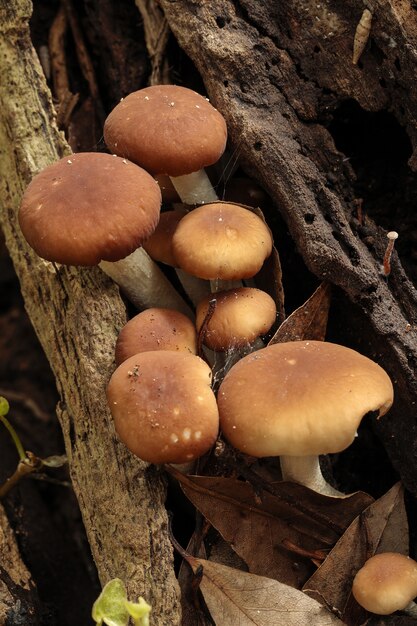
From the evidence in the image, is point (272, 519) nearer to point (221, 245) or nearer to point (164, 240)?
point (221, 245)

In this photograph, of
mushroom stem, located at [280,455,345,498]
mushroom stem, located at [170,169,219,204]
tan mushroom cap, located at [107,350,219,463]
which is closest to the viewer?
tan mushroom cap, located at [107,350,219,463]

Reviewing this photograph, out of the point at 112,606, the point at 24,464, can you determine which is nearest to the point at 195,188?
the point at 24,464

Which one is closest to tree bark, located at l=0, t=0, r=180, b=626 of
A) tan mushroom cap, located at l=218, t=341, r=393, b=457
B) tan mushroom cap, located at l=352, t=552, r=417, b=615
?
tan mushroom cap, located at l=218, t=341, r=393, b=457

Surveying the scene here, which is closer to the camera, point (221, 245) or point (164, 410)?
point (164, 410)

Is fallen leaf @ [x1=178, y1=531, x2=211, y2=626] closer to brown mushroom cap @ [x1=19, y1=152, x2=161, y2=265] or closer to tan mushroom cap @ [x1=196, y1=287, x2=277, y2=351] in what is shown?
tan mushroom cap @ [x1=196, y1=287, x2=277, y2=351]

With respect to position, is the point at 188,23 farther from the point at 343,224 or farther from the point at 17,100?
the point at 343,224
